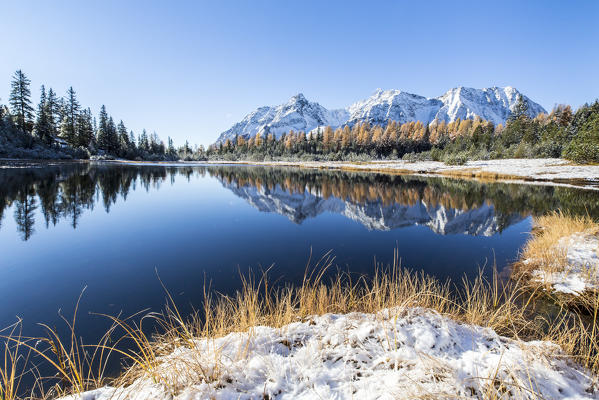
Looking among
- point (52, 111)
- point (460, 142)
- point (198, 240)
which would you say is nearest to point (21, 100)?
point (52, 111)

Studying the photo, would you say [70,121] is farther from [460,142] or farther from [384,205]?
[460,142]

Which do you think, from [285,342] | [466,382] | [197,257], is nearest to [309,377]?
[285,342]

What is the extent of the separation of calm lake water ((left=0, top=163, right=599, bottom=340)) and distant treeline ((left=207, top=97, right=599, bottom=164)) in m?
28.9

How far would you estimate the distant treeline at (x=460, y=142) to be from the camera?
38406 millimetres

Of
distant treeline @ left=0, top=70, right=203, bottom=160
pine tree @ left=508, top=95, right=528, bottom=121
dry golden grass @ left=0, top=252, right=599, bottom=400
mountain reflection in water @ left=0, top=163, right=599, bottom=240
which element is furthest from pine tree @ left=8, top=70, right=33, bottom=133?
pine tree @ left=508, top=95, right=528, bottom=121

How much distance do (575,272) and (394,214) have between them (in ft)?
25.4

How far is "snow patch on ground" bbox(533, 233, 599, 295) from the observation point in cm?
475

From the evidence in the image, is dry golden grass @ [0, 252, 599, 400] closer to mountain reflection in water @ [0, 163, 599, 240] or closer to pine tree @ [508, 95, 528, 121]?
mountain reflection in water @ [0, 163, 599, 240]

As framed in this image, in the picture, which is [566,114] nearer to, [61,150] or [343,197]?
[343,197]

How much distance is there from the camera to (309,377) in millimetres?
2211

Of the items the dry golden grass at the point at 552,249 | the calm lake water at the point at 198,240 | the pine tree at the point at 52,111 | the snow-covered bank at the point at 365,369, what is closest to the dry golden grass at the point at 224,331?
the snow-covered bank at the point at 365,369

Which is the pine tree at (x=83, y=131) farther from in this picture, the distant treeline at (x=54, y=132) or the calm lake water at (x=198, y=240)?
the calm lake water at (x=198, y=240)

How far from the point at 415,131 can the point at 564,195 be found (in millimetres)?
71587

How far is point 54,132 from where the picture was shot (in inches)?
2105
